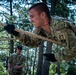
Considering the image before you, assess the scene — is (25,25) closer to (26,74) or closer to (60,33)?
(26,74)

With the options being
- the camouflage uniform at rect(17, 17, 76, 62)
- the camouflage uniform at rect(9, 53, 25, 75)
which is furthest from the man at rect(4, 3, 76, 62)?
the camouflage uniform at rect(9, 53, 25, 75)

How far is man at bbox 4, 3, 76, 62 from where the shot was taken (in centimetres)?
334

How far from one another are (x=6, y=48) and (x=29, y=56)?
2320mm

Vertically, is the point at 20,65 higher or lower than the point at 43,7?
lower

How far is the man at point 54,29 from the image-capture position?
3.34 metres

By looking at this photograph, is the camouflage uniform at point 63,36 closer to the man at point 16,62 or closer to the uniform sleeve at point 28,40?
the uniform sleeve at point 28,40

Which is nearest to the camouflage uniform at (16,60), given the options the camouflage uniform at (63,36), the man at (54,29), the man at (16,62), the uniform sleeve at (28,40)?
the man at (16,62)

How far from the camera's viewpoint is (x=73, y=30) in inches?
136

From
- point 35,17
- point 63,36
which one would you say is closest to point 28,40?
point 35,17

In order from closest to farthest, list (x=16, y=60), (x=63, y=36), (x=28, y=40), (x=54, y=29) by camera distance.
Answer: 1. (x=63, y=36)
2. (x=54, y=29)
3. (x=28, y=40)
4. (x=16, y=60)

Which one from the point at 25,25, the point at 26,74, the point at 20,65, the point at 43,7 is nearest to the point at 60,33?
the point at 43,7

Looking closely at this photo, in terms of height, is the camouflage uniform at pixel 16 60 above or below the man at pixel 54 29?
below

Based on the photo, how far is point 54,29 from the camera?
345cm

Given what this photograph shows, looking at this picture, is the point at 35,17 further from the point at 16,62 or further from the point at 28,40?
the point at 16,62
